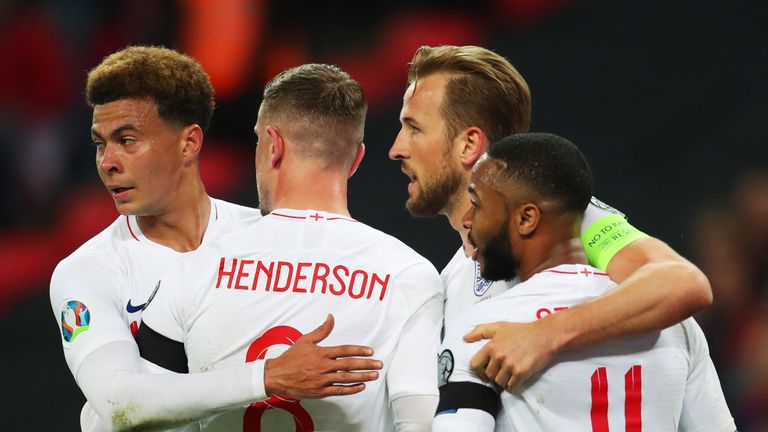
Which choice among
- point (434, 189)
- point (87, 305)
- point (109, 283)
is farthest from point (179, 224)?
point (434, 189)

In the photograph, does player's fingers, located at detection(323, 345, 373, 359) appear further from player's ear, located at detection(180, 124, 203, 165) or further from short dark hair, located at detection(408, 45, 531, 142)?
player's ear, located at detection(180, 124, 203, 165)

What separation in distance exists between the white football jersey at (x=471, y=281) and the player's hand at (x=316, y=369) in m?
0.39

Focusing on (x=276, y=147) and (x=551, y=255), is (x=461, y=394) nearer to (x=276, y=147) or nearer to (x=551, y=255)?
(x=551, y=255)

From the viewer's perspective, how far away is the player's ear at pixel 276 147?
3.03 meters

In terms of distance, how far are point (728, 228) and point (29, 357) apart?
479cm

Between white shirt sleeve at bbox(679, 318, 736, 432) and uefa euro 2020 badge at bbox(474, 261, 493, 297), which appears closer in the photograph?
white shirt sleeve at bbox(679, 318, 736, 432)

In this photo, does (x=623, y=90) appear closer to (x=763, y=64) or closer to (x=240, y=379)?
(x=763, y=64)

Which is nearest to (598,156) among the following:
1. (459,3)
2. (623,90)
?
(623,90)

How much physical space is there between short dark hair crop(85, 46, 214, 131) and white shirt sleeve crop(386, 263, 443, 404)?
3.77 feet

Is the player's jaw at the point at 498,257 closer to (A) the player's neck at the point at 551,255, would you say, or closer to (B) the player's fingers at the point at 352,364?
(A) the player's neck at the point at 551,255

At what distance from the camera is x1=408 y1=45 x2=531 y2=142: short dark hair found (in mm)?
3457

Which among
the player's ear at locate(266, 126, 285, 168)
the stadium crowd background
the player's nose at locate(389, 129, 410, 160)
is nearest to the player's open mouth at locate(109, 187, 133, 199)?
the player's ear at locate(266, 126, 285, 168)

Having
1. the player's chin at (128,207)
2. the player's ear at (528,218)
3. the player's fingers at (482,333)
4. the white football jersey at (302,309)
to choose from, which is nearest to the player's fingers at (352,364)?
the white football jersey at (302,309)

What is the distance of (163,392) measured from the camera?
263cm
